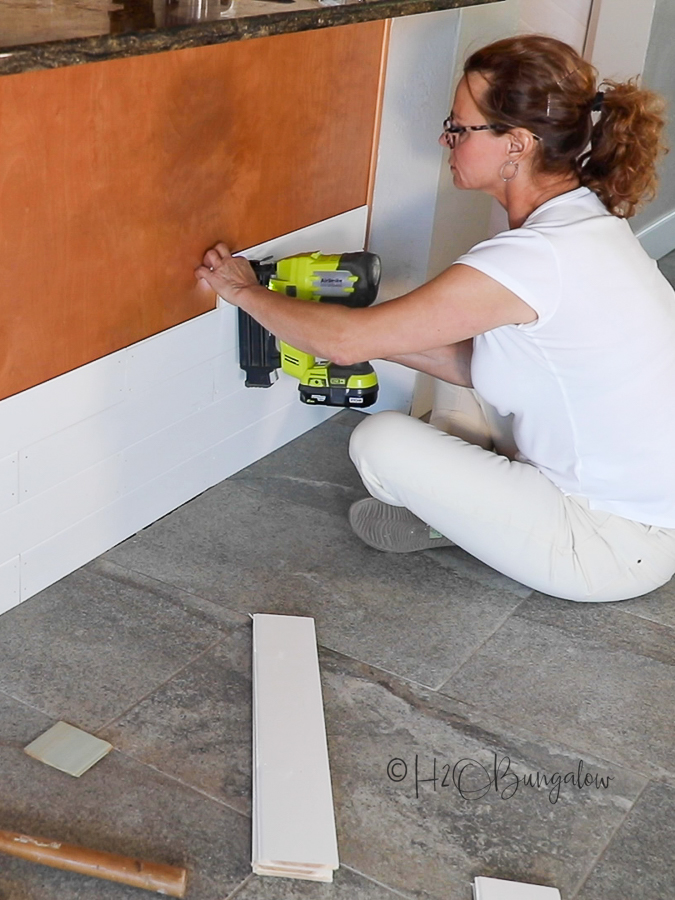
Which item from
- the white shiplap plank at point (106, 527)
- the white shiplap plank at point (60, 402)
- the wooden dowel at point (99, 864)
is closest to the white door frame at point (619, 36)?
the white shiplap plank at point (106, 527)

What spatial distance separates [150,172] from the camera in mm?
2201

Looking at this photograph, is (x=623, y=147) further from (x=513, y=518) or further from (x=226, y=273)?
(x=226, y=273)

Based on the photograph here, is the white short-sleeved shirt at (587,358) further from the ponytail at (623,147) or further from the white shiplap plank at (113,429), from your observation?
the white shiplap plank at (113,429)

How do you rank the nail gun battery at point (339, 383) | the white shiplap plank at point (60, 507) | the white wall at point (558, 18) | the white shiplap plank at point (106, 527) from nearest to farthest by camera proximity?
the white shiplap plank at point (60, 507) → the white shiplap plank at point (106, 527) → the nail gun battery at point (339, 383) → the white wall at point (558, 18)

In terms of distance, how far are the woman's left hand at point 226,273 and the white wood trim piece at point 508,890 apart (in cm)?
128

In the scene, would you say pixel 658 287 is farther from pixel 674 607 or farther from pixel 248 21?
pixel 248 21

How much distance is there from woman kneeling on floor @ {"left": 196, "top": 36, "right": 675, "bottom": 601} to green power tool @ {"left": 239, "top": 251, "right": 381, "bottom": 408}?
121mm

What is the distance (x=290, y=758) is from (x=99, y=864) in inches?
15.5

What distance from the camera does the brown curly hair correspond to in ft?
6.53

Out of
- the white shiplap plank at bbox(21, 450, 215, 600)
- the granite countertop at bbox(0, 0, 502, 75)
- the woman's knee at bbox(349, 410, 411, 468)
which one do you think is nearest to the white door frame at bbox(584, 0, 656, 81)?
the granite countertop at bbox(0, 0, 502, 75)

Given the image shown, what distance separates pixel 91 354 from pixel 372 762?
99 cm

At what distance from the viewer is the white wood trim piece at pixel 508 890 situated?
5.36 ft

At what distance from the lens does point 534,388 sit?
7.25 feet

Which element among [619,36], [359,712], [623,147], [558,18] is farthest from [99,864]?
[619,36]
